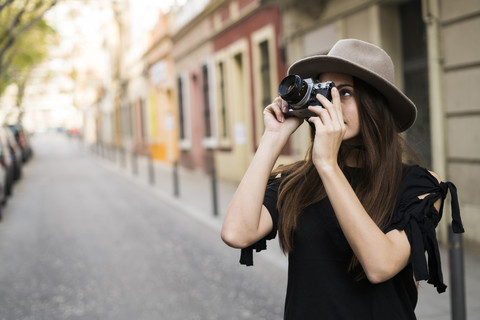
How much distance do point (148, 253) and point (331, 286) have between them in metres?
6.80

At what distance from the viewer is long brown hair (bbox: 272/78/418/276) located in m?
1.88

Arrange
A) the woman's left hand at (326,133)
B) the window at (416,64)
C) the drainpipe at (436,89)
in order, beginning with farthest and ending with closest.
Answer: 1. the window at (416,64)
2. the drainpipe at (436,89)
3. the woman's left hand at (326,133)

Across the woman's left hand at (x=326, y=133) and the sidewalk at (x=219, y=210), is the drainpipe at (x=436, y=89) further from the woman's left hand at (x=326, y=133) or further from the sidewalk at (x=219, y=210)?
the woman's left hand at (x=326, y=133)

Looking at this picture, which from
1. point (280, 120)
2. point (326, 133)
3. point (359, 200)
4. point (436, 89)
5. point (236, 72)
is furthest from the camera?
point (236, 72)

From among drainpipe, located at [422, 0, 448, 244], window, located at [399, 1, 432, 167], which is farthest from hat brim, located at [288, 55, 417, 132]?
window, located at [399, 1, 432, 167]

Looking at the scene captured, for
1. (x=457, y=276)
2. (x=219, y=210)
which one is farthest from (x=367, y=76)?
(x=219, y=210)

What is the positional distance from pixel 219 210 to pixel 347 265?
1002 cm

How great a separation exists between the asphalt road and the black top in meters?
3.70

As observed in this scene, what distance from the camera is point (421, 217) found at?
5.85 ft

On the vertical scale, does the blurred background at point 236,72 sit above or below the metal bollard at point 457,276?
above

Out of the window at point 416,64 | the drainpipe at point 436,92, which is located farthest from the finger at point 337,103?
the window at point 416,64

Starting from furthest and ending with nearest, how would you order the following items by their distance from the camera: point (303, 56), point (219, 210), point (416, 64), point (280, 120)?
point (303, 56) → point (219, 210) → point (416, 64) → point (280, 120)

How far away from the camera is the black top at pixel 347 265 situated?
1.82m

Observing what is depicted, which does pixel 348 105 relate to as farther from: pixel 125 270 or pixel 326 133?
pixel 125 270
